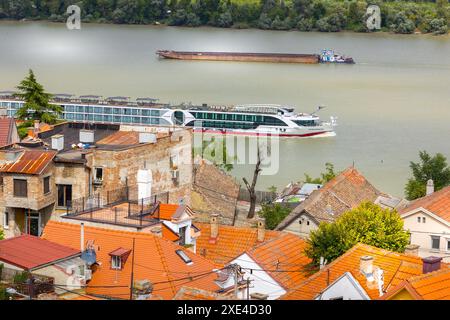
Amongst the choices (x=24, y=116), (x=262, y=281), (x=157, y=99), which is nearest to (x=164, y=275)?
(x=262, y=281)

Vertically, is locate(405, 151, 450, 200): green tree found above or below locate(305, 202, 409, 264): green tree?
below

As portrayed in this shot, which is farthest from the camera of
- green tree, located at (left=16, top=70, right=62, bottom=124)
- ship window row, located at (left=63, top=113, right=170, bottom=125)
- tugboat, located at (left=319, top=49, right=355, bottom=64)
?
tugboat, located at (left=319, top=49, right=355, bottom=64)

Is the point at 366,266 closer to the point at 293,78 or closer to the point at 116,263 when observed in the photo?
the point at 116,263

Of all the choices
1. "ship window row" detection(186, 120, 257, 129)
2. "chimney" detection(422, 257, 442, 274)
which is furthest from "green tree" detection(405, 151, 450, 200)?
"ship window row" detection(186, 120, 257, 129)

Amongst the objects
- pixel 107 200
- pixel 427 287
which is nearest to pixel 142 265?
pixel 427 287

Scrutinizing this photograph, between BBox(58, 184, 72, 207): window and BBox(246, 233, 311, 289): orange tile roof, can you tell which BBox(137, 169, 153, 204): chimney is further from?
BBox(246, 233, 311, 289): orange tile roof
